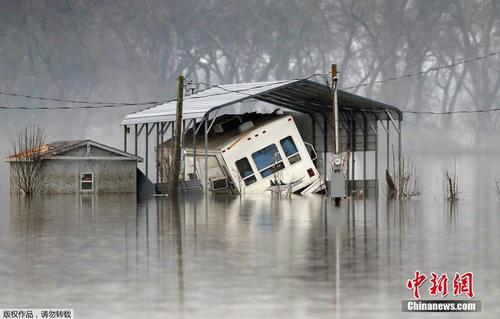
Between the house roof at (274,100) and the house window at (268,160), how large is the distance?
1732 mm

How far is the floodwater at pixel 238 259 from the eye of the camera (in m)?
13.6

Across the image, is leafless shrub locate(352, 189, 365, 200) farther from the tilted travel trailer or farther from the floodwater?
the floodwater

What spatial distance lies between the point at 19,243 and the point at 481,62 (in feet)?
310

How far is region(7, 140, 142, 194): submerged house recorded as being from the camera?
146ft

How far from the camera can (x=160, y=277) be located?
15914 millimetres

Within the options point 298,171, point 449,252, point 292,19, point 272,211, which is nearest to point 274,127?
point 298,171

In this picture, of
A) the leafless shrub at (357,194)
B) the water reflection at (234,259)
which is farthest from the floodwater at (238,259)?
the leafless shrub at (357,194)

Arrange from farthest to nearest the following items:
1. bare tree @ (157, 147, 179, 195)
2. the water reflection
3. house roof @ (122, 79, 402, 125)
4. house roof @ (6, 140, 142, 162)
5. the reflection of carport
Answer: house roof @ (6, 140, 142, 162) → the reflection of carport → bare tree @ (157, 147, 179, 195) → house roof @ (122, 79, 402, 125) → the water reflection

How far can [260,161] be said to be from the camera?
147 ft

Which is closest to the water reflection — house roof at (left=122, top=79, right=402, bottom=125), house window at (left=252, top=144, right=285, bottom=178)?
house roof at (left=122, top=79, right=402, bottom=125)

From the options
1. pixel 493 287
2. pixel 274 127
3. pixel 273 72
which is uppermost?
pixel 273 72

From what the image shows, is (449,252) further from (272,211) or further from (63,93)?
(63,93)

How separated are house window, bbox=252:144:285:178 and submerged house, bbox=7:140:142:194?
13.2 ft

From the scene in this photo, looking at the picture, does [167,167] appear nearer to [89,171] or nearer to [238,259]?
[89,171]
